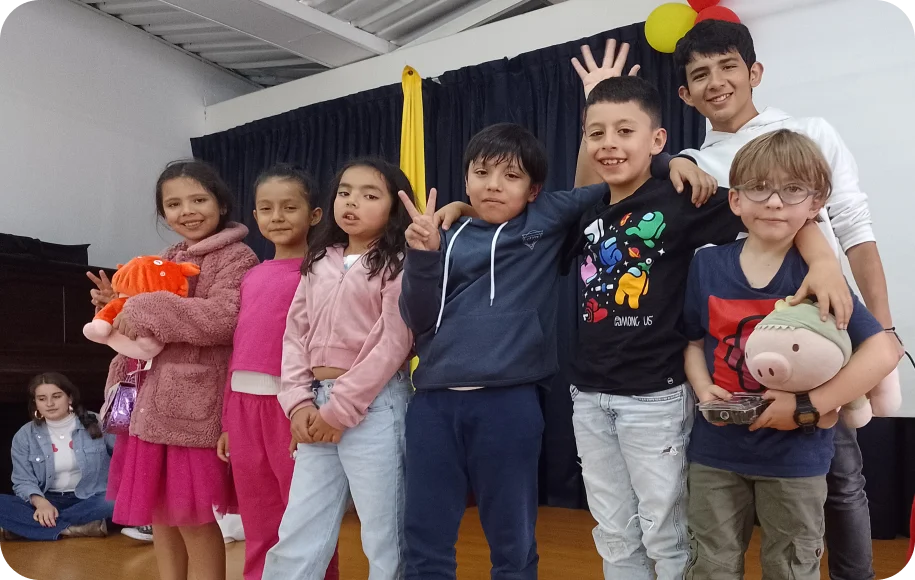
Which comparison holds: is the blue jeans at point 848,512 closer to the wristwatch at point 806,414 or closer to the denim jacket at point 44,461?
the wristwatch at point 806,414

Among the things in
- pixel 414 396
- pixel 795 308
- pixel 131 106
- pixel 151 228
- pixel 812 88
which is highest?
pixel 131 106

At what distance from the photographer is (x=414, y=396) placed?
154 cm

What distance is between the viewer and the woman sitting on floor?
324 centimetres

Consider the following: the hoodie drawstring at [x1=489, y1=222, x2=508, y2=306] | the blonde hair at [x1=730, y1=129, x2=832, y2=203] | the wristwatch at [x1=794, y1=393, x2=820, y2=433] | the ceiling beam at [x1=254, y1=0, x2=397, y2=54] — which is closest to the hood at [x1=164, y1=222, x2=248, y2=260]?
the hoodie drawstring at [x1=489, y1=222, x2=508, y2=306]

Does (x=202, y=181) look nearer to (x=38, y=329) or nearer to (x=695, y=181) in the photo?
(x=695, y=181)

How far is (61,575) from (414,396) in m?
1.83

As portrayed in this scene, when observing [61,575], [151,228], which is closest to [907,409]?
[61,575]

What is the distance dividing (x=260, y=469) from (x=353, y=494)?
1.02 ft

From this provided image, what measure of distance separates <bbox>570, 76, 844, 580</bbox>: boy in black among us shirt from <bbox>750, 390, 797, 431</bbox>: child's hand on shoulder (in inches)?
7.0

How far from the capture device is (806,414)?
120 cm

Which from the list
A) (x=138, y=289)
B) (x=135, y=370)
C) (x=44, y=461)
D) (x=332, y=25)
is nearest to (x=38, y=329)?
(x=44, y=461)

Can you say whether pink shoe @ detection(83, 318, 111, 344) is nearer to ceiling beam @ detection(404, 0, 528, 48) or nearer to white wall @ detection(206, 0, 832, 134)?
white wall @ detection(206, 0, 832, 134)

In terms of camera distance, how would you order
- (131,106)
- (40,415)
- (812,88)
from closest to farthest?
(812,88) → (40,415) → (131,106)

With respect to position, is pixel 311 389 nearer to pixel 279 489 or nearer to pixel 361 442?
pixel 361 442
